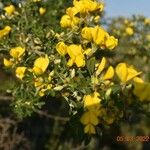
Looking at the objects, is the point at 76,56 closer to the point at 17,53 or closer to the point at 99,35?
the point at 99,35

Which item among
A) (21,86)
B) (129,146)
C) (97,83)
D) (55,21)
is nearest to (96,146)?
(129,146)

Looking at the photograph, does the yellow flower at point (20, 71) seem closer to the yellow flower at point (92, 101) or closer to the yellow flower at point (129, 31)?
the yellow flower at point (92, 101)

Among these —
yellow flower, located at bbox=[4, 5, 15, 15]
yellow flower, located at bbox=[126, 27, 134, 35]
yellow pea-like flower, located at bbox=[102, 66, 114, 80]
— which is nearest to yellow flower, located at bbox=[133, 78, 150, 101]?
yellow pea-like flower, located at bbox=[102, 66, 114, 80]

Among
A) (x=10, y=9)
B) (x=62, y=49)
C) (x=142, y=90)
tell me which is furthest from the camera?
(x=10, y=9)

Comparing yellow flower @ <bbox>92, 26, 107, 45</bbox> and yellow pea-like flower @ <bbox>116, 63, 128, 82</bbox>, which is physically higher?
yellow flower @ <bbox>92, 26, 107, 45</bbox>

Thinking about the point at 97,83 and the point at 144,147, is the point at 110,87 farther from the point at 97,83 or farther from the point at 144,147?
the point at 144,147

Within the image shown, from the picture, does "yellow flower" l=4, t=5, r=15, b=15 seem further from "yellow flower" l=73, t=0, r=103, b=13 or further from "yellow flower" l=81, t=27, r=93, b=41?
"yellow flower" l=81, t=27, r=93, b=41

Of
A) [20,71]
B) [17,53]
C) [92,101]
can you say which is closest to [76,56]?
[92,101]

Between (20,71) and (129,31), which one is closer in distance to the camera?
(20,71)
